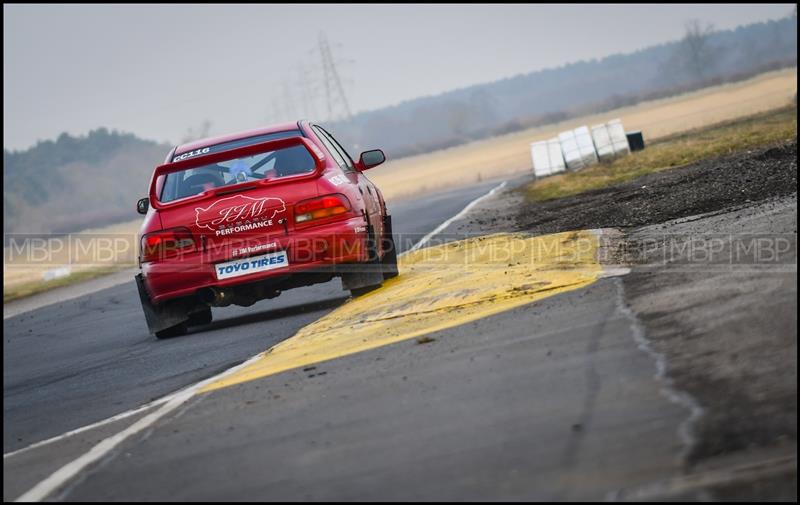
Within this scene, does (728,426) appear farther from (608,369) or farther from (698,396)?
(608,369)

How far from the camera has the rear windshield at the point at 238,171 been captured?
9.94 m

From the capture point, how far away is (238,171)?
1000 centimetres

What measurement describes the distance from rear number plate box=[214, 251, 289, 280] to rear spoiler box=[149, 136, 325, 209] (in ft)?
1.80

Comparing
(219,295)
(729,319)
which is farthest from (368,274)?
(729,319)

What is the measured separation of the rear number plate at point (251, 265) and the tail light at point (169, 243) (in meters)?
0.28

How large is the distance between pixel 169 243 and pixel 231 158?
80cm

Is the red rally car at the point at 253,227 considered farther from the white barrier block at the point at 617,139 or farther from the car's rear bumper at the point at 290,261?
the white barrier block at the point at 617,139

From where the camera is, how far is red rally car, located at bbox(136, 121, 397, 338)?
9.62 m

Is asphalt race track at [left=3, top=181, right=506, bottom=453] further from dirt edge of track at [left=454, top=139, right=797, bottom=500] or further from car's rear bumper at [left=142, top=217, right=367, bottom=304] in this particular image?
dirt edge of track at [left=454, top=139, right=797, bottom=500]

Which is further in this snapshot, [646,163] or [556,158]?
[556,158]

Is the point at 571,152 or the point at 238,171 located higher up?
the point at 238,171

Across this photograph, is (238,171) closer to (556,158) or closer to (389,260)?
(389,260)

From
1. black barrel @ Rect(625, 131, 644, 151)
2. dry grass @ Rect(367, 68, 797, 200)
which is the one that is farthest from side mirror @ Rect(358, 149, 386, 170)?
dry grass @ Rect(367, 68, 797, 200)

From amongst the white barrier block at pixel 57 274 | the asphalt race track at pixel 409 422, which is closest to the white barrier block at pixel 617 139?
the white barrier block at pixel 57 274
